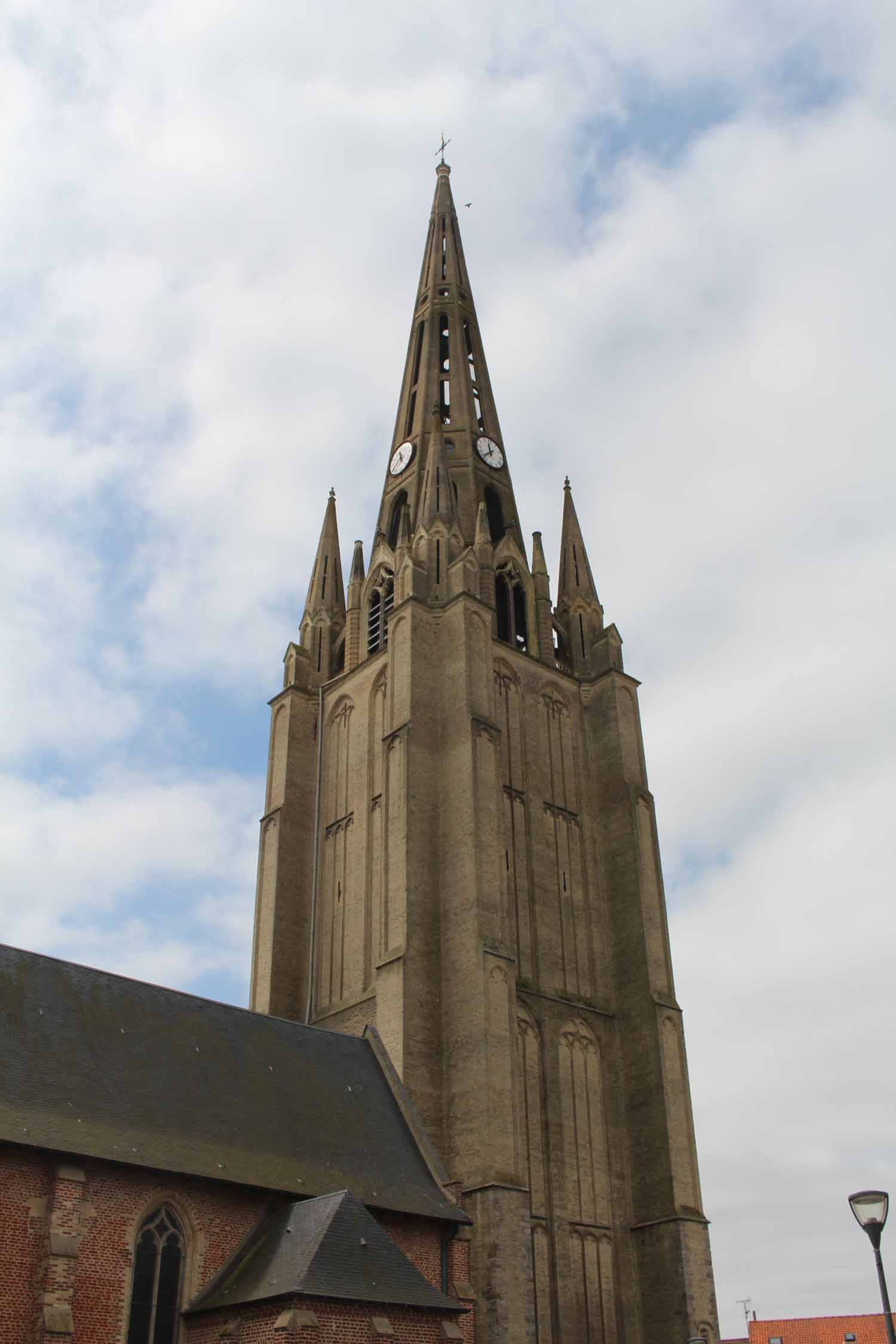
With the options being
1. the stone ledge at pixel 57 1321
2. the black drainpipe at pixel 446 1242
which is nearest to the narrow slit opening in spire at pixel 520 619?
the black drainpipe at pixel 446 1242

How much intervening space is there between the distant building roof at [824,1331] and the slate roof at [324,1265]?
36568 millimetres

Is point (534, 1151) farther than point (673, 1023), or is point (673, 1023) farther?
point (673, 1023)

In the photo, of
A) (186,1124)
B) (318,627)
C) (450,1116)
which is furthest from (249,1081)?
(318,627)

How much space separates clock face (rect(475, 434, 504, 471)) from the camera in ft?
151

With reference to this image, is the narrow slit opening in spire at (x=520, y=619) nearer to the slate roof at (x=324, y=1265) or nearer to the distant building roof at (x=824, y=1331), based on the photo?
the slate roof at (x=324, y=1265)

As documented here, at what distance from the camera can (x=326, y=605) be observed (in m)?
43.1

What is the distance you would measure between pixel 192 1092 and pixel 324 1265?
532 cm

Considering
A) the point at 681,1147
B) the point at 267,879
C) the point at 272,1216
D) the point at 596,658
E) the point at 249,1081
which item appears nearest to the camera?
the point at 272,1216

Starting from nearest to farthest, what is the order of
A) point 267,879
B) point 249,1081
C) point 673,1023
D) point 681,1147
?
1. point 249,1081
2. point 681,1147
3. point 673,1023
4. point 267,879

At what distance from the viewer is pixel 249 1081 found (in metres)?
26.3

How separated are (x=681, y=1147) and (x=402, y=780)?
11828 mm

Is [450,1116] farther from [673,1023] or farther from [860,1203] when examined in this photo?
[860,1203]

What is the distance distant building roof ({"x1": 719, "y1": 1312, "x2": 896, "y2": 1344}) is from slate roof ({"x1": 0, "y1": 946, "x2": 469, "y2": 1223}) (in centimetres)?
3289

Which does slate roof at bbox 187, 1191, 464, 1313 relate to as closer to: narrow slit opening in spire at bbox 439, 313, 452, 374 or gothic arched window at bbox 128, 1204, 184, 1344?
gothic arched window at bbox 128, 1204, 184, 1344
